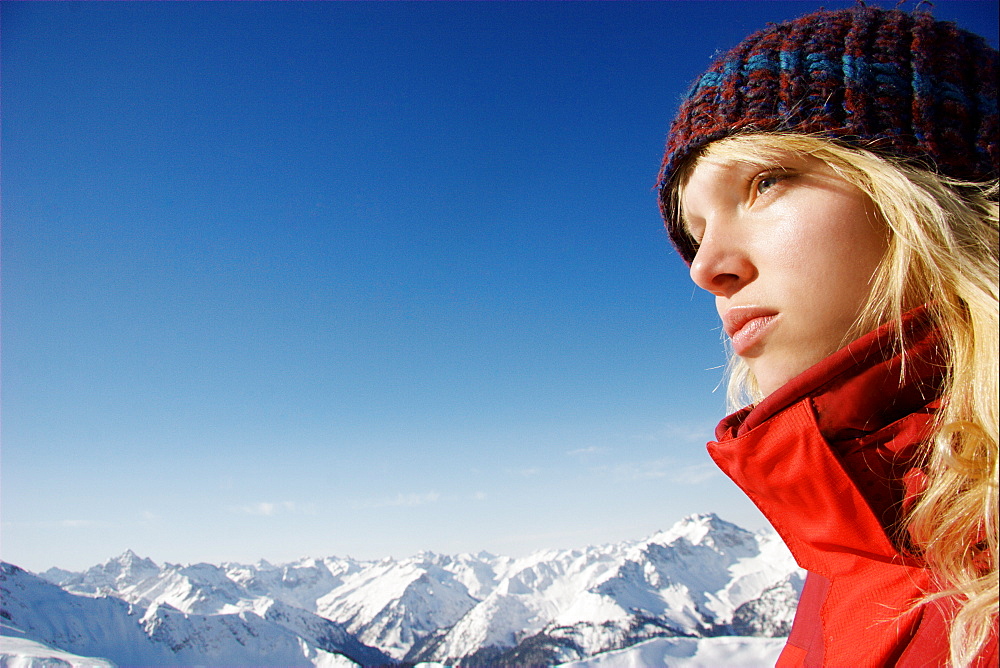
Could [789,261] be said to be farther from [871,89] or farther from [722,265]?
[871,89]

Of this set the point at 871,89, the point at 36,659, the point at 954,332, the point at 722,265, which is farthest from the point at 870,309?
the point at 36,659

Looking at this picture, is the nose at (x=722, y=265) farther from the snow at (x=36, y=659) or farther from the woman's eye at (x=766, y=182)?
the snow at (x=36, y=659)

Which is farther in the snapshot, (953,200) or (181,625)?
(181,625)

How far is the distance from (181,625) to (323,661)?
4997cm

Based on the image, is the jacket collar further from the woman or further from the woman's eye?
the woman's eye

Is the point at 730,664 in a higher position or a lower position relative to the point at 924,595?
lower

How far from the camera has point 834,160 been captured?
1077 mm

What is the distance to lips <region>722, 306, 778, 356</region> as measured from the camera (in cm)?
104

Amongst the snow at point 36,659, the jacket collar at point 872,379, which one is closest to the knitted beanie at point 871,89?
the jacket collar at point 872,379

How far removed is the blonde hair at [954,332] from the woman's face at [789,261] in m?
0.03

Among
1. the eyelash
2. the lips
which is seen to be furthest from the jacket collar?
the eyelash

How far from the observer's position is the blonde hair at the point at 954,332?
0.81 m

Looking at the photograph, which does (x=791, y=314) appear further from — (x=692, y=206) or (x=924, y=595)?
(x=924, y=595)

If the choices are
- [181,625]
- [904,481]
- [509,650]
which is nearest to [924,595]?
[904,481]
